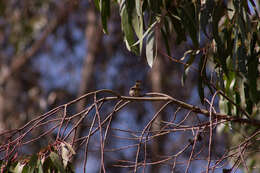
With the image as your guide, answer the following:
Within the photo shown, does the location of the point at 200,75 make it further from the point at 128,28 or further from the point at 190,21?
the point at 128,28

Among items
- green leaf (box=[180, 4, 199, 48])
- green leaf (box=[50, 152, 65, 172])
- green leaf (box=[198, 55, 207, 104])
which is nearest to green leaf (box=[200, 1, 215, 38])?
green leaf (box=[180, 4, 199, 48])

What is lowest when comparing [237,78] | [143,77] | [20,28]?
[143,77]

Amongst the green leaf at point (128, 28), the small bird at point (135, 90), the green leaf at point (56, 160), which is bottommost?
the green leaf at point (56, 160)

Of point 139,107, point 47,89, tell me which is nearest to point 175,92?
point 139,107

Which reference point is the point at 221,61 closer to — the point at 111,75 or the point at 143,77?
the point at 143,77

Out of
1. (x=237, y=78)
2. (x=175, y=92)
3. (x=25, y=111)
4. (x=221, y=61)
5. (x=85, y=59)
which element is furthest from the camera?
(x=85, y=59)

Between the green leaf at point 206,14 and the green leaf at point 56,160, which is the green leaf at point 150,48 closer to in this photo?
the green leaf at point 206,14

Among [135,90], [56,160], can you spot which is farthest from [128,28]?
[56,160]

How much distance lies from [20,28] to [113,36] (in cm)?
147

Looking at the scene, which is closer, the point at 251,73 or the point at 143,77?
the point at 251,73

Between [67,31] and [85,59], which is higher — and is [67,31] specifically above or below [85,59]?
above

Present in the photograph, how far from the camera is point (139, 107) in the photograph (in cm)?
789

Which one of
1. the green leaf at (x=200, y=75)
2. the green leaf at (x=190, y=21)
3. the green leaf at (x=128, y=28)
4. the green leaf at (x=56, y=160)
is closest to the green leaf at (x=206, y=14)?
the green leaf at (x=190, y=21)

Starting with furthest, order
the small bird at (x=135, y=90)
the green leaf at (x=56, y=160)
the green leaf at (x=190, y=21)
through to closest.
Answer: the green leaf at (x=190, y=21)
the small bird at (x=135, y=90)
the green leaf at (x=56, y=160)
